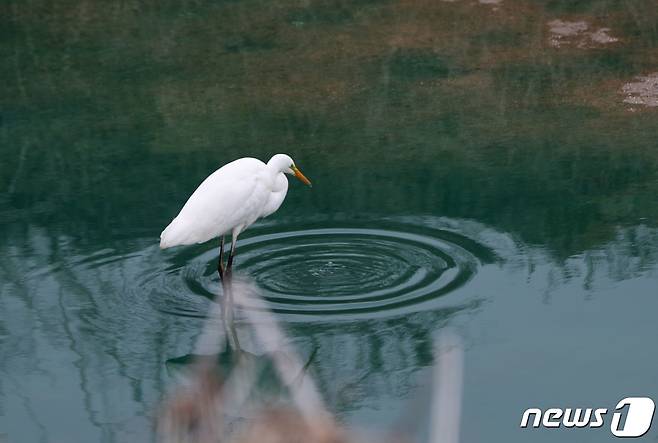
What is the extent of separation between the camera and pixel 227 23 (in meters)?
9.25

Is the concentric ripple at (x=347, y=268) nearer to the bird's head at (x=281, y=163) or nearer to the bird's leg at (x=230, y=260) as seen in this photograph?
the bird's leg at (x=230, y=260)

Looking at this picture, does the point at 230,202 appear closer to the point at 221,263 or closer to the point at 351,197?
the point at 221,263

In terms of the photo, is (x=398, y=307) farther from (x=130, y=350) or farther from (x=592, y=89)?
(x=592, y=89)

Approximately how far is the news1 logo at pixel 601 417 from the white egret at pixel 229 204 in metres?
1.73

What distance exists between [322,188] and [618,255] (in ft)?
5.32

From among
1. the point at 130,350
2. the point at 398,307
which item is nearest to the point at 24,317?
the point at 130,350

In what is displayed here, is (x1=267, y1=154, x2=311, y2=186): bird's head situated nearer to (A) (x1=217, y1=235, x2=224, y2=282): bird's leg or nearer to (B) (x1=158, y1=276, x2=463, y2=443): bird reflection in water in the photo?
(A) (x1=217, y1=235, x2=224, y2=282): bird's leg

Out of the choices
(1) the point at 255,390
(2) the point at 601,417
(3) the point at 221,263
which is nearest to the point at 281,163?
(3) the point at 221,263

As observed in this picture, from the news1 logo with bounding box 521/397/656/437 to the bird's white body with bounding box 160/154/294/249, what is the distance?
1731 mm

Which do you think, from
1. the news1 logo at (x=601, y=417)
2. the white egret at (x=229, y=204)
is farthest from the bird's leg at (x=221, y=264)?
the news1 logo at (x=601, y=417)

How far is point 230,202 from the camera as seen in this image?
583 cm

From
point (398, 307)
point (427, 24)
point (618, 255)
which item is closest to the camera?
point (398, 307)

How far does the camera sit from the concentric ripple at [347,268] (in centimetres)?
559

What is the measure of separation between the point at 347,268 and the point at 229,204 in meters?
0.59
